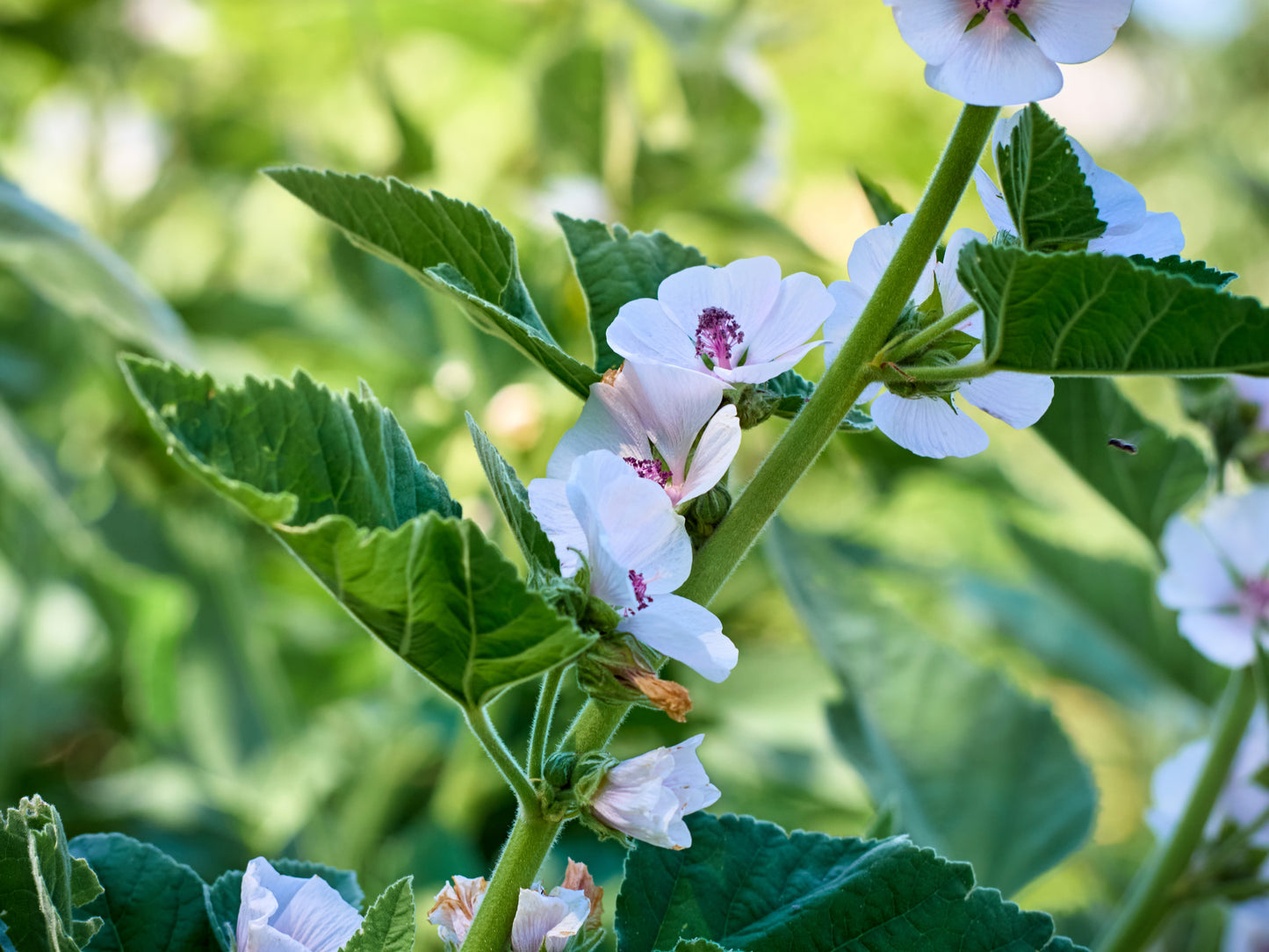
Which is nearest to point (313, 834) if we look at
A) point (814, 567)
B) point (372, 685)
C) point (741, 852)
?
point (372, 685)

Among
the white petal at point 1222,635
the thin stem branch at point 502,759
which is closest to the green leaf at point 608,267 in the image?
the thin stem branch at point 502,759

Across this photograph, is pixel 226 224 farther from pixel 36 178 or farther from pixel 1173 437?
pixel 1173 437

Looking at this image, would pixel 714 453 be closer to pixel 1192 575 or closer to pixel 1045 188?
pixel 1045 188

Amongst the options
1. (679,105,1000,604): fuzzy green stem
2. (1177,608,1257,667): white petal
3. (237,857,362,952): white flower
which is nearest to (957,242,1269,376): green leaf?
(679,105,1000,604): fuzzy green stem

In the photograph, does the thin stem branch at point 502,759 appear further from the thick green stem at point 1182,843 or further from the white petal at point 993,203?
the thick green stem at point 1182,843

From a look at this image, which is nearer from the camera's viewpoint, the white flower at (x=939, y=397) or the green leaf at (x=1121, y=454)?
the white flower at (x=939, y=397)

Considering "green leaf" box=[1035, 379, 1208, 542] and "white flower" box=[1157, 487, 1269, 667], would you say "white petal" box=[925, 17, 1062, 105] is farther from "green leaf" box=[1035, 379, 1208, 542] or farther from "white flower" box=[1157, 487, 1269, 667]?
"white flower" box=[1157, 487, 1269, 667]
